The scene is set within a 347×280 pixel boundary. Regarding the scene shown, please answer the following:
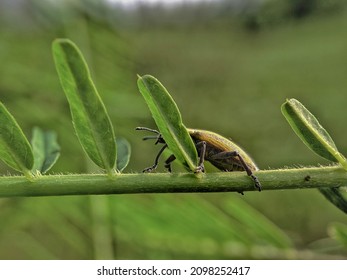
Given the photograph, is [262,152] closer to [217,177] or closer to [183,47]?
[183,47]

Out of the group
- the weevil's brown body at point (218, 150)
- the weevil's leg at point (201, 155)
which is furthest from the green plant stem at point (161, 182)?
the weevil's brown body at point (218, 150)

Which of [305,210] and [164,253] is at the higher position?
[305,210]

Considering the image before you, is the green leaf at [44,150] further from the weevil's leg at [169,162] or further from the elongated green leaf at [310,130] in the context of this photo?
the elongated green leaf at [310,130]

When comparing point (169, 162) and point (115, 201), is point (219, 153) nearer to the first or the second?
point (169, 162)

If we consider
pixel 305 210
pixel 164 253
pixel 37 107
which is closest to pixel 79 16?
pixel 37 107

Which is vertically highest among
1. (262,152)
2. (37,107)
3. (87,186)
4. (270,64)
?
(270,64)

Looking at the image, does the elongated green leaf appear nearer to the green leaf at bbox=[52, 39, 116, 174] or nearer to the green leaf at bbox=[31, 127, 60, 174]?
the green leaf at bbox=[52, 39, 116, 174]

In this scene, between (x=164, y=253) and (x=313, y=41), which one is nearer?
(x=164, y=253)
